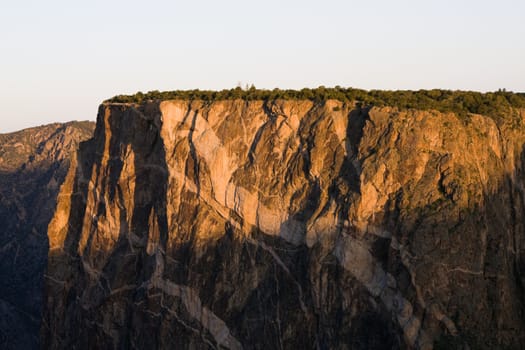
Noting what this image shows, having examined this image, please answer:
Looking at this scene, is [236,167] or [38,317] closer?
[236,167]

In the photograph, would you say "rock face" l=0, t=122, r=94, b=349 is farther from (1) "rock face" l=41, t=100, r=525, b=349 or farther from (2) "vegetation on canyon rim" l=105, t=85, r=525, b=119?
(2) "vegetation on canyon rim" l=105, t=85, r=525, b=119

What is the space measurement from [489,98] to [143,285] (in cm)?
2463

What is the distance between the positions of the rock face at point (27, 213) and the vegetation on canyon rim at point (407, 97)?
41.4 metres

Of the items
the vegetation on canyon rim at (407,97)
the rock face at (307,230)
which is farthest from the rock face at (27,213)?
the vegetation on canyon rim at (407,97)

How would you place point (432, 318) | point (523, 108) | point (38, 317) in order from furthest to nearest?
1. point (38, 317)
2. point (523, 108)
3. point (432, 318)

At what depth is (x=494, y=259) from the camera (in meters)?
43.3

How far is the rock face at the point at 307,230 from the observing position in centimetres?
4212

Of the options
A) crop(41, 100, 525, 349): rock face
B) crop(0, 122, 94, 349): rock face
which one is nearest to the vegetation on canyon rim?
crop(41, 100, 525, 349): rock face

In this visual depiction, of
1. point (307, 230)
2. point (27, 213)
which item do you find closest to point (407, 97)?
point (307, 230)

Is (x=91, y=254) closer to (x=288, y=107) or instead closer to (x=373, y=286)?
(x=288, y=107)

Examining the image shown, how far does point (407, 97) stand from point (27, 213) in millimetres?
85926

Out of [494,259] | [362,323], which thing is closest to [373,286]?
[362,323]

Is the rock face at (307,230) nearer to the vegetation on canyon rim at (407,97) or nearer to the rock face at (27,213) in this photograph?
the vegetation on canyon rim at (407,97)

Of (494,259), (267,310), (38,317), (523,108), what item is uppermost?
(523,108)
